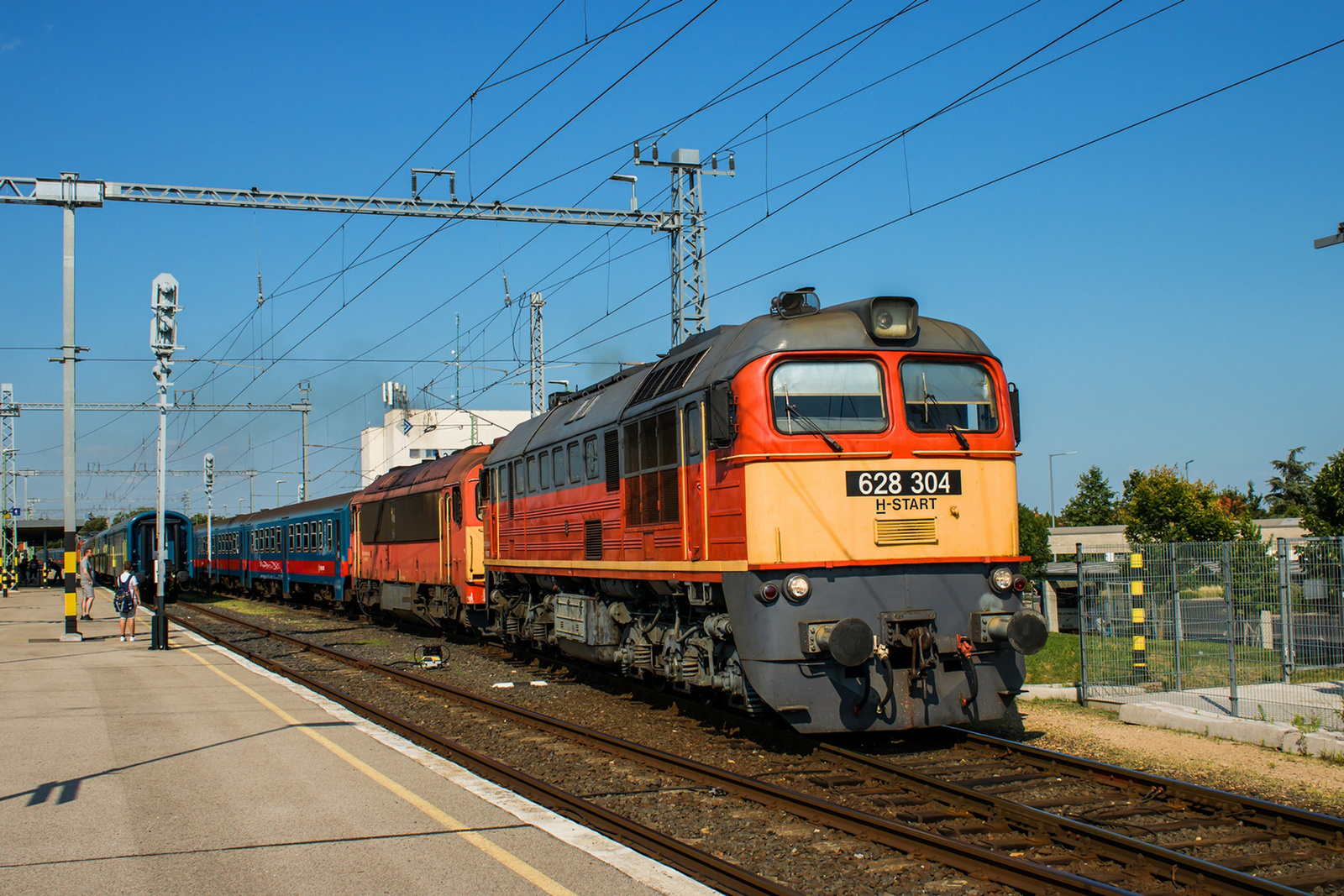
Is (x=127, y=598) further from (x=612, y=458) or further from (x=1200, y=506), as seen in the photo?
(x=1200, y=506)

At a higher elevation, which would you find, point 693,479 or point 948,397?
point 948,397

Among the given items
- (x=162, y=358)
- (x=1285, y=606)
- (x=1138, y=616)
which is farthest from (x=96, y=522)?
(x=1285, y=606)

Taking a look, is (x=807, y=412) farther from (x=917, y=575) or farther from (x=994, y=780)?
(x=994, y=780)

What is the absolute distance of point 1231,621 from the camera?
11586 mm

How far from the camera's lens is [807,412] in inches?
383

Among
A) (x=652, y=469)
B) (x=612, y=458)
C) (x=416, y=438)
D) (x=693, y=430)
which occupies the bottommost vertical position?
(x=652, y=469)

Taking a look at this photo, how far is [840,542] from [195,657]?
43.3 ft

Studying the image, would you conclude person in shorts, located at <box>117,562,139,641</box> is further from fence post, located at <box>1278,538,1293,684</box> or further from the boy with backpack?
fence post, located at <box>1278,538,1293,684</box>

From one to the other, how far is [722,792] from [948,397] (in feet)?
13.7

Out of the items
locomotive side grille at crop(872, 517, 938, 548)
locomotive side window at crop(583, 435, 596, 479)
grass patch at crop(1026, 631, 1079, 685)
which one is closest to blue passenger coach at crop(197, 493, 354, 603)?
locomotive side window at crop(583, 435, 596, 479)

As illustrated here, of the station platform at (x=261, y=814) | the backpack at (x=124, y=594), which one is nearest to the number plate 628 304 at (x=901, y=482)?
the station platform at (x=261, y=814)

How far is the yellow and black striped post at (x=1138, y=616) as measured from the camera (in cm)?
1281

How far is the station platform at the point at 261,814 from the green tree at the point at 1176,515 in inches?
1806

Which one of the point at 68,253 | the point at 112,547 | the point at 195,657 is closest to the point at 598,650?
the point at 195,657
